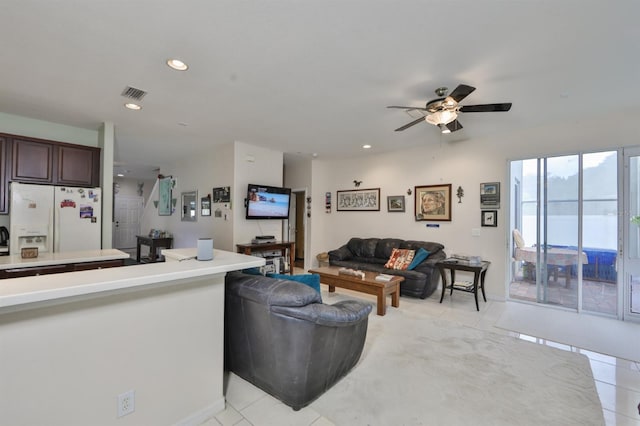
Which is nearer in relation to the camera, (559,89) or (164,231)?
(559,89)

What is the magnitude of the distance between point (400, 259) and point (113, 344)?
167 inches

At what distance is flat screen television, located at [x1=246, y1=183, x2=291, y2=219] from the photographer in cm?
526

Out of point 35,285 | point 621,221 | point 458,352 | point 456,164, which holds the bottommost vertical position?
point 458,352

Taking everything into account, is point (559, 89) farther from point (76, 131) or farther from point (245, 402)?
point (76, 131)

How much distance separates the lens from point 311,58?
240 cm

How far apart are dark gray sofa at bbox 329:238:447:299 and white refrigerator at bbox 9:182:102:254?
3928mm

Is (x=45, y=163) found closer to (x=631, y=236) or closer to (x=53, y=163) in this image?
(x=53, y=163)

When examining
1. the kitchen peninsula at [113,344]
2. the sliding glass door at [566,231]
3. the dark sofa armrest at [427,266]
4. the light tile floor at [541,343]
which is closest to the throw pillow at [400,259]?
the dark sofa armrest at [427,266]

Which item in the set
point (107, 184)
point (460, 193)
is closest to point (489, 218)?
point (460, 193)

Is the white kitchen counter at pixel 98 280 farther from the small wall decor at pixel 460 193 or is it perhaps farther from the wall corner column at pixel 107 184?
the small wall decor at pixel 460 193

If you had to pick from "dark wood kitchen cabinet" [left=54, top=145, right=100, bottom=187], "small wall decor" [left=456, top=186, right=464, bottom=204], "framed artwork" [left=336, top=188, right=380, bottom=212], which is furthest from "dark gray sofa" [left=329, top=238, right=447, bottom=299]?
"dark wood kitchen cabinet" [left=54, top=145, right=100, bottom=187]

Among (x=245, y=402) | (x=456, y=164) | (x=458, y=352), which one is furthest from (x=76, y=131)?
(x=456, y=164)

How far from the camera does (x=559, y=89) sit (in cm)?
296

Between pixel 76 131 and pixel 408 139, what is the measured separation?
5.30 m
